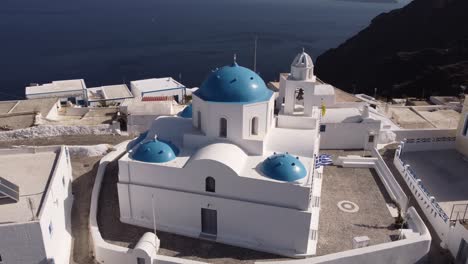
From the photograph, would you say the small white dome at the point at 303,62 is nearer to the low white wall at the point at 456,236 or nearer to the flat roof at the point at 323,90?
the flat roof at the point at 323,90

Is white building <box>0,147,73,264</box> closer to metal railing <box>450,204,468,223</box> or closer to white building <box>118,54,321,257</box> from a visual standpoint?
white building <box>118,54,321,257</box>

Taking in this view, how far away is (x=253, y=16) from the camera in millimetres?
166500

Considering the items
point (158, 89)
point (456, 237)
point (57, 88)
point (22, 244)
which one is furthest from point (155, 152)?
point (57, 88)

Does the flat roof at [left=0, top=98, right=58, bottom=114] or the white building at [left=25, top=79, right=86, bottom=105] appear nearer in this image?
the flat roof at [left=0, top=98, right=58, bottom=114]

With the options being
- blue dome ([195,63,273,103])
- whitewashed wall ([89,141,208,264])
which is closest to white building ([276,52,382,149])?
blue dome ([195,63,273,103])

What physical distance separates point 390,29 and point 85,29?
276 ft

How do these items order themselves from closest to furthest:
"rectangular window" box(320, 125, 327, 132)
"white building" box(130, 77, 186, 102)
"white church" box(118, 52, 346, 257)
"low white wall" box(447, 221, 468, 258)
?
1. "white church" box(118, 52, 346, 257)
2. "low white wall" box(447, 221, 468, 258)
3. "rectangular window" box(320, 125, 327, 132)
4. "white building" box(130, 77, 186, 102)

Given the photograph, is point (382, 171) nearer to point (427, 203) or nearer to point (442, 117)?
point (427, 203)

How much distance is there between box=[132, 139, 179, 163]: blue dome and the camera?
58.2 ft

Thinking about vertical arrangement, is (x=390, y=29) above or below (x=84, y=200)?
above

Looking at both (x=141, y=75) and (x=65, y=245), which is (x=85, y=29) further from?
(x=65, y=245)

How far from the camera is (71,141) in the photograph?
89.0 ft

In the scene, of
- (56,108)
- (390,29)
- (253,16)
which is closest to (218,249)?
(56,108)

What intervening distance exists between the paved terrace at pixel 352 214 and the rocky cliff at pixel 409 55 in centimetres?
4002
